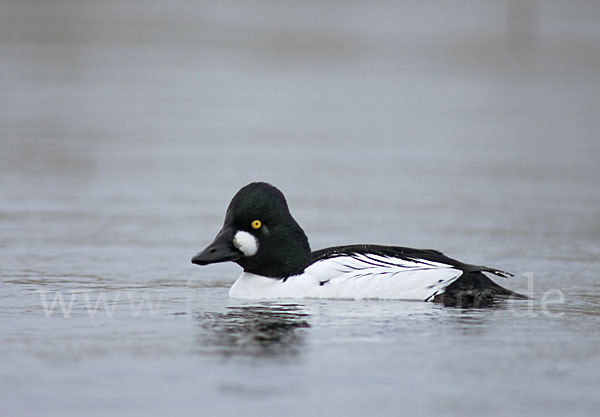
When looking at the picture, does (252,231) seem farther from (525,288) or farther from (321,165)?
(321,165)

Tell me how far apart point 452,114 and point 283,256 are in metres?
14.4

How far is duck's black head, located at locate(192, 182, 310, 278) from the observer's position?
8.55 metres

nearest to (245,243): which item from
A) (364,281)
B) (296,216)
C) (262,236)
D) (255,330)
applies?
(262,236)

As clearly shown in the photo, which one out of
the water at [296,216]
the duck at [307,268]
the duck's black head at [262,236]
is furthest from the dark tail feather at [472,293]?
the duck's black head at [262,236]

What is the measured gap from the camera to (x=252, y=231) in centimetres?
860

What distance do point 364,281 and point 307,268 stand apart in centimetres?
43

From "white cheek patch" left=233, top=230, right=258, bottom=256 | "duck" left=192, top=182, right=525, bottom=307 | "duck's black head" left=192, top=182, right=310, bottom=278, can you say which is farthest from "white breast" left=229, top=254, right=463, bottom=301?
"white cheek patch" left=233, top=230, right=258, bottom=256

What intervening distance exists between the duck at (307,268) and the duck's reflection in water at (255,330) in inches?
11.9

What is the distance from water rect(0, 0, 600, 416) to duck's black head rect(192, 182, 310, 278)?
324 millimetres

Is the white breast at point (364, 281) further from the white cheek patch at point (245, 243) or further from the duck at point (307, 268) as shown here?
the white cheek patch at point (245, 243)

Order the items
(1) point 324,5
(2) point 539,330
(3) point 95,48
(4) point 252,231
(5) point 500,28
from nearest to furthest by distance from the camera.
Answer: (2) point 539,330 < (4) point 252,231 < (3) point 95,48 < (5) point 500,28 < (1) point 324,5

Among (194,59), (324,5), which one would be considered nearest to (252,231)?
(194,59)

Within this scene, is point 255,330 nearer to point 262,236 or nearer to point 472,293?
point 262,236

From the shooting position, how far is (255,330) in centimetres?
754
